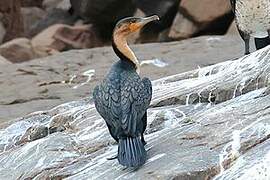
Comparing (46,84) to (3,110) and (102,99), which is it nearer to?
(3,110)

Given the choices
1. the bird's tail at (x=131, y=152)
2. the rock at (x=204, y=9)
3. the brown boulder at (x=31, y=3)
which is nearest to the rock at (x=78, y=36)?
→ the rock at (x=204, y=9)

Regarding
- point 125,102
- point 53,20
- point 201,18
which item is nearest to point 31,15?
point 53,20

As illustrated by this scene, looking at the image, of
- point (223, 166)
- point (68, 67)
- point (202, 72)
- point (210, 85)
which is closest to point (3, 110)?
point (68, 67)

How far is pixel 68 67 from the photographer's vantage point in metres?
8.80

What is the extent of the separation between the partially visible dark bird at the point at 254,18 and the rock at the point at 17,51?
25.0 ft

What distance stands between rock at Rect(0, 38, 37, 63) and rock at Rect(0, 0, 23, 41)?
2.08ft

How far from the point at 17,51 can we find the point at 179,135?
9329mm

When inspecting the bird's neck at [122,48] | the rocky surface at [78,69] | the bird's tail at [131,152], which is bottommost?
the rocky surface at [78,69]

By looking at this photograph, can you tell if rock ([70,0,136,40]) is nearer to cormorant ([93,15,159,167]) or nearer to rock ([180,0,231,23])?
rock ([180,0,231,23])

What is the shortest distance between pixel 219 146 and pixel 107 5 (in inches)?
441

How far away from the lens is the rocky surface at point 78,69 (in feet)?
24.3

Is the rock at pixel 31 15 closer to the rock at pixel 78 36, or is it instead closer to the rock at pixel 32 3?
the rock at pixel 32 3

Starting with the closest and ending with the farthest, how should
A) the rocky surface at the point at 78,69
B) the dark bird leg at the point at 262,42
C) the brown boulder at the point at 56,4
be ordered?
the dark bird leg at the point at 262,42 < the rocky surface at the point at 78,69 < the brown boulder at the point at 56,4

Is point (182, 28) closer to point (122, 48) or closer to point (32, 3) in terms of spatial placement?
point (32, 3)
